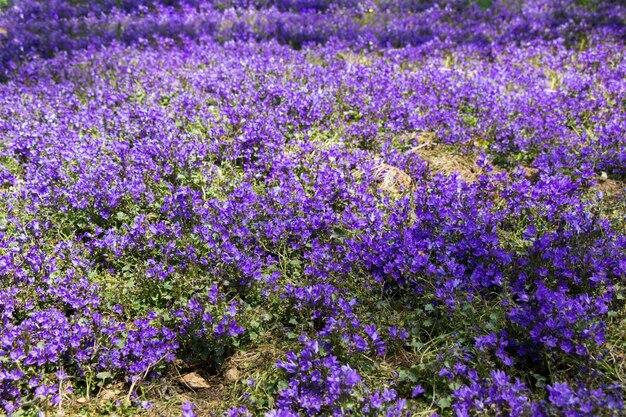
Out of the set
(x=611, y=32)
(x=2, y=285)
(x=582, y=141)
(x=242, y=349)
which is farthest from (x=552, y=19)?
(x=2, y=285)

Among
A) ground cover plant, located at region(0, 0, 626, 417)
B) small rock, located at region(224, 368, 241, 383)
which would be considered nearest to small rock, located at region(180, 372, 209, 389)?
ground cover plant, located at region(0, 0, 626, 417)

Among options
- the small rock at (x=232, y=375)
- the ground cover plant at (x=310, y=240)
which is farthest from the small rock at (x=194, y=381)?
the small rock at (x=232, y=375)

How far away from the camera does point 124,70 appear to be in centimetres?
718

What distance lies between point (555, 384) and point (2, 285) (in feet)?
10.7

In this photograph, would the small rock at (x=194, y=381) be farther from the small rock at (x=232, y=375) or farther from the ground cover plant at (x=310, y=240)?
the small rock at (x=232, y=375)

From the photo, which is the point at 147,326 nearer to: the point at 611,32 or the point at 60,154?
the point at 60,154

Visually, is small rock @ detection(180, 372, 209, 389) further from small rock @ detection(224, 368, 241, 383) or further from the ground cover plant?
small rock @ detection(224, 368, 241, 383)

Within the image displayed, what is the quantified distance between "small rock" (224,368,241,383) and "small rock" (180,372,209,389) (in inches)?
4.9

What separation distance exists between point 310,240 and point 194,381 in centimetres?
127

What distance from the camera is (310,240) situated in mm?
4188

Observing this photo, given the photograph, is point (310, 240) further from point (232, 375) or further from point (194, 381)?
point (194, 381)

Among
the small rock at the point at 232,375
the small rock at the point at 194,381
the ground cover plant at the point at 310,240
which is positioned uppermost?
the ground cover plant at the point at 310,240

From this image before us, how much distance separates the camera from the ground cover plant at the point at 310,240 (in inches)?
123

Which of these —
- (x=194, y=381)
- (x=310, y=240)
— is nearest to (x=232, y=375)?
(x=194, y=381)
